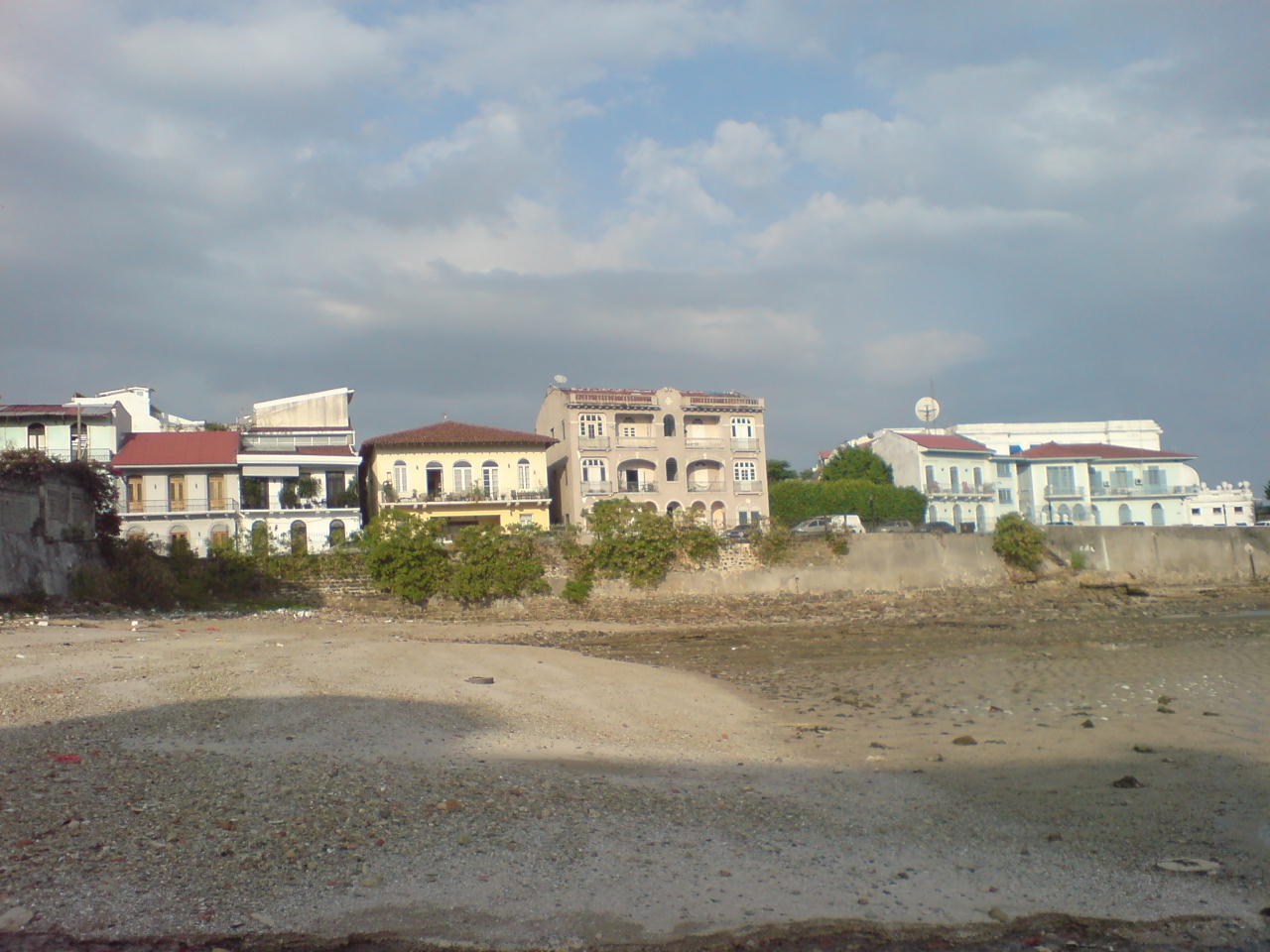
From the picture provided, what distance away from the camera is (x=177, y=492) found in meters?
46.9

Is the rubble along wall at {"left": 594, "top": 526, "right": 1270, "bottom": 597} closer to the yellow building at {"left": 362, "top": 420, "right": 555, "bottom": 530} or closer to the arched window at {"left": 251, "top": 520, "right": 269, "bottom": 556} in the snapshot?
the yellow building at {"left": 362, "top": 420, "right": 555, "bottom": 530}

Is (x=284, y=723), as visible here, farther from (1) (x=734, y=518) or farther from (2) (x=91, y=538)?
(1) (x=734, y=518)

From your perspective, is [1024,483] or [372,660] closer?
[372,660]

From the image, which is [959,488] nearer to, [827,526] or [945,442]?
[945,442]

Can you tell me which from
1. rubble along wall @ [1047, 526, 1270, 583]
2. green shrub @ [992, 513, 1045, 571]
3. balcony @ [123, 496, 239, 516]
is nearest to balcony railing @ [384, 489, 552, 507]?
balcony @ [123, 496, 239, 516]

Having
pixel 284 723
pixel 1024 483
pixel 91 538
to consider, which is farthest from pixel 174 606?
pixel 1024 483

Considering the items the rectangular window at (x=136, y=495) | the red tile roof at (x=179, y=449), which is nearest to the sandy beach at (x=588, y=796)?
the rectangular window at (x=136, y=495)

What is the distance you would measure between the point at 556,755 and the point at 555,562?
1153 inches

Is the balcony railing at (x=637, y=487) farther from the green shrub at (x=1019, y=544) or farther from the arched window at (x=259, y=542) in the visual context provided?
the arched window at (x=259, y=542)

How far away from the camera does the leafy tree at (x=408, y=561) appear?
124 feet

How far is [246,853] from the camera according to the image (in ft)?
22.2

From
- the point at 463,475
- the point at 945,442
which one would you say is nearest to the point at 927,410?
the point at 945,442

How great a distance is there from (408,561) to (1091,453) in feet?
179

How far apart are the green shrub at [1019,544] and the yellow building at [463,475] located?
2428 centimetres
